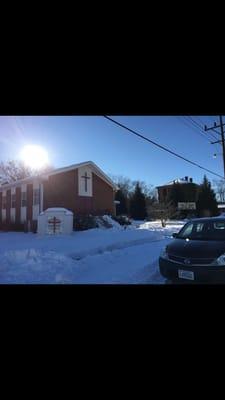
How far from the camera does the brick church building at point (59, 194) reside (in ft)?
27.1

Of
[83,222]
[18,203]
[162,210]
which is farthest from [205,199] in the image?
[18,203]

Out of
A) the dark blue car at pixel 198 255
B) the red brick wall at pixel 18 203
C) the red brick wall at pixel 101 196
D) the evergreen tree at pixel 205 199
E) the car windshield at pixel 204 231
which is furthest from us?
the red brick wall at pixel 101 196

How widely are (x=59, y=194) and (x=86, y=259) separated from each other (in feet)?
13.6

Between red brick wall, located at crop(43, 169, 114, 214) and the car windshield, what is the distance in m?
5.00

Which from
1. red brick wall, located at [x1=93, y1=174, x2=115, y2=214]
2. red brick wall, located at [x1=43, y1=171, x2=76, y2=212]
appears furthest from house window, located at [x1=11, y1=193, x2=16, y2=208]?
red brick wall, located at [x1=93, y1=174, x2=115, y2=214]

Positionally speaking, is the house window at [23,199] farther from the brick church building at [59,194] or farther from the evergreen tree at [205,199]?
the evergreen tree at [205,199]

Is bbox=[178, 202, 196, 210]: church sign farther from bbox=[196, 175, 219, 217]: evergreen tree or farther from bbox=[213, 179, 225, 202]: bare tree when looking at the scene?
bbox=[213, 179, 225, 202]: bare tree

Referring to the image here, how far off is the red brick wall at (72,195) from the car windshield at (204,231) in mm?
5001

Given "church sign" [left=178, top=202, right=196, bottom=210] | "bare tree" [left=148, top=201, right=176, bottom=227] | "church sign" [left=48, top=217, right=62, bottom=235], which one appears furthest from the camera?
"church sign" [left=48, top=217, right=62, bottom=235]

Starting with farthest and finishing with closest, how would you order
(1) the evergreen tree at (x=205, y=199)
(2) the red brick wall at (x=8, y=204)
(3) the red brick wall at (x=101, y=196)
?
(3) the red brick wall at (x=101, y=196), (2) the red brick wall at (x=8, y=204), (1) the evergreen tree at (x=205, y=199)

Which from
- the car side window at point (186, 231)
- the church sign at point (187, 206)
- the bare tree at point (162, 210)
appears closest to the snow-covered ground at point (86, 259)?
the bare tree at point (162, 210)

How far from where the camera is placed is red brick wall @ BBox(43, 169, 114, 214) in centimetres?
833

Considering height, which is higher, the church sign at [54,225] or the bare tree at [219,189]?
the bare tree at [219,189]
